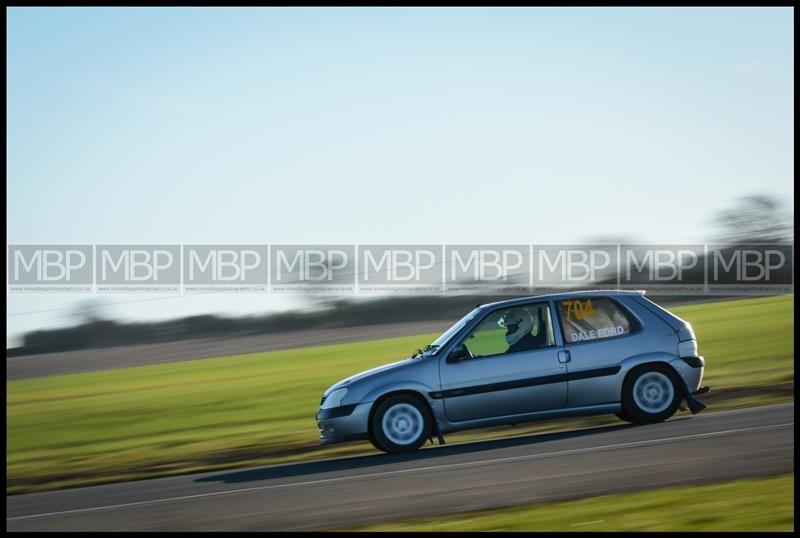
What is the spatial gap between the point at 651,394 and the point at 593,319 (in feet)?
3.59

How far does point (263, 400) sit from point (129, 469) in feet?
23.2

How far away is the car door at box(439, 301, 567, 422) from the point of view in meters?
11.4

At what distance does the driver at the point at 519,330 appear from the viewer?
11672 mm

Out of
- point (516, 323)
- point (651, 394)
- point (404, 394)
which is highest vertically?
point (516, 323)

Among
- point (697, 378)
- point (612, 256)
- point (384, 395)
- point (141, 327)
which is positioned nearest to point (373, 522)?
point (384, 395)

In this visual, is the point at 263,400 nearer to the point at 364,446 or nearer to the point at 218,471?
the point at 364,446

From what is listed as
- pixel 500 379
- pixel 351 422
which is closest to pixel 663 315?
pixel 500 379

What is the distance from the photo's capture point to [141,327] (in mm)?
43750

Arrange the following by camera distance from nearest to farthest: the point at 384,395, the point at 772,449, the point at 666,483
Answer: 1. the point at 666,483
2. the point at 772,449
3. the point at 384,395

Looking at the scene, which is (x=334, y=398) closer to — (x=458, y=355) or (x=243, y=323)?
(x=458, y=355)

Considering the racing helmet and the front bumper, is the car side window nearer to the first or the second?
the racing helmet

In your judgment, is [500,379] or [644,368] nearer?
→ [500,379]

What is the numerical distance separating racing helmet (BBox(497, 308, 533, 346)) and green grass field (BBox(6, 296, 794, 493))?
2.51 metres

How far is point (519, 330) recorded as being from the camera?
1177cm
